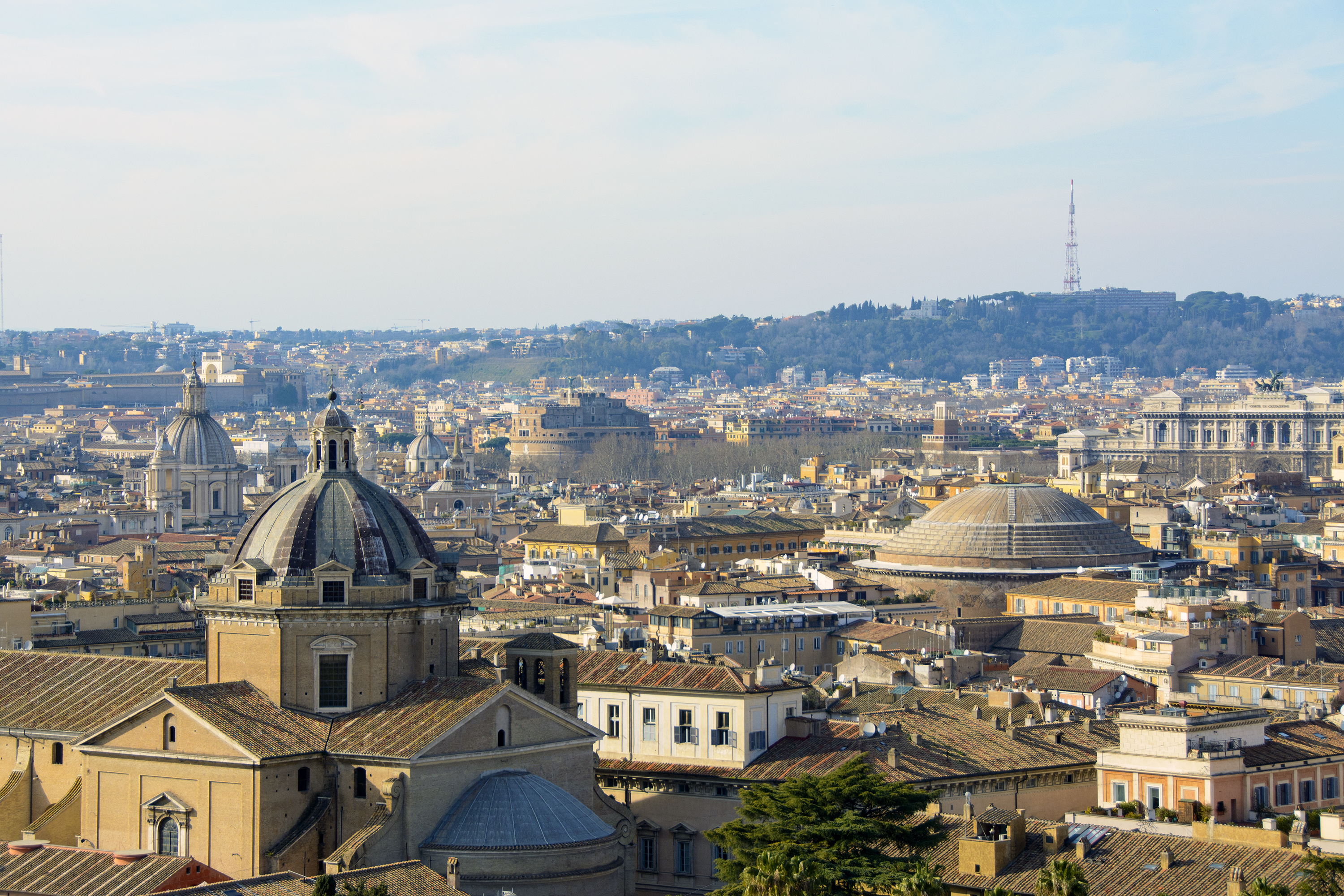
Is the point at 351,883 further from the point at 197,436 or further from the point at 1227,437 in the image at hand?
the point at 1227,437

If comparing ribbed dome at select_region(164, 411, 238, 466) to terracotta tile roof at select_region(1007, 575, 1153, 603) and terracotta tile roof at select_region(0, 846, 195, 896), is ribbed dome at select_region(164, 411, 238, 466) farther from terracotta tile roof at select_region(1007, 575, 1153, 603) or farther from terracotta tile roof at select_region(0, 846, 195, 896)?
terracotta tile roof at select_region(0, 846, 195, 896)

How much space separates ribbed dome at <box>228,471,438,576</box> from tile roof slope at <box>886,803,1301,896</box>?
745cm

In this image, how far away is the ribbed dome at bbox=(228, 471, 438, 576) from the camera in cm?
3247

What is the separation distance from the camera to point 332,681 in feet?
106

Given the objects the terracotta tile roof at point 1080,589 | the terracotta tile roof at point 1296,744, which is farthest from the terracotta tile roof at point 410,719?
the terracotta tile roof at point 1080,589

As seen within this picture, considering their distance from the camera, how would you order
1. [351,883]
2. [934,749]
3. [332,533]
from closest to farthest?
[351,883], [332,533], [934,749]

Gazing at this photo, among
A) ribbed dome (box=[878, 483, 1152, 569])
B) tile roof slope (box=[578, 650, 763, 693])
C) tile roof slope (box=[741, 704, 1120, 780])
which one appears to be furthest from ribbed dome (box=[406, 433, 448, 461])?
tile roof slope (box=[741, 704, 1120, 780])

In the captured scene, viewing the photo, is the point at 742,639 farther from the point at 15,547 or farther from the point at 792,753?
the point at 15,547

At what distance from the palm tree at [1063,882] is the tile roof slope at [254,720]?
31.0 ft

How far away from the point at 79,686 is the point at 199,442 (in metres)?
82.5

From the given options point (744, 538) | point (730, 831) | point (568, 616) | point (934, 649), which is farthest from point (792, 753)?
point (744, 538)

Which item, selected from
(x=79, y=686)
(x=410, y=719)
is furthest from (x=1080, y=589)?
(x=410, y=719)

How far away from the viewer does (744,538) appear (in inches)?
3526

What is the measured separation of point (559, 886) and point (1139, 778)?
7.82 meters
